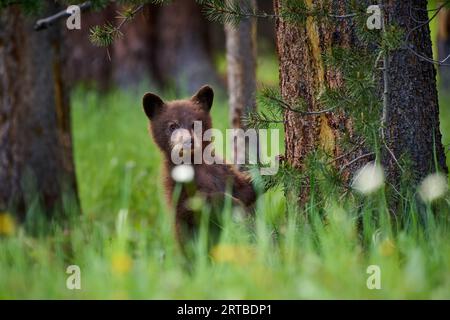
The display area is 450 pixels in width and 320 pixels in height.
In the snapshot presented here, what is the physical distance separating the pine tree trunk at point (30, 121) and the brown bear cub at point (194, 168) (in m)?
1.99

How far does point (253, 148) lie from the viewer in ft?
20.9

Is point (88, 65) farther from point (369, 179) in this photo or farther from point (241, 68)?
point (369, 179)

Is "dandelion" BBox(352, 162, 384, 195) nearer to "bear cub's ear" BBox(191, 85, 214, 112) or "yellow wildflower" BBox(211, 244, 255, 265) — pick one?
"yellow wildflower" BBox(211, 244, 255, 265)

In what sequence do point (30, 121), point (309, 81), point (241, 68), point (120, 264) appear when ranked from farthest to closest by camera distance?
point (30, 121), point (241, 68), point (309, 81), point (120, 264)

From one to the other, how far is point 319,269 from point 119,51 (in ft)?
36.2

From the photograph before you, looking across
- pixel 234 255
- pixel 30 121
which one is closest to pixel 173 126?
pixel 234 255

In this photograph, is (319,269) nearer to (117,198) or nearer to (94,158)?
(117,198)

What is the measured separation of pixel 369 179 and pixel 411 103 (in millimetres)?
547

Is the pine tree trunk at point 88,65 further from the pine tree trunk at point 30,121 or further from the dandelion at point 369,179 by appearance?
the dandelion at point 369,179

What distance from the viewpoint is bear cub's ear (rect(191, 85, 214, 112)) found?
19.6ft

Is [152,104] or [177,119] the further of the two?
[152,104]

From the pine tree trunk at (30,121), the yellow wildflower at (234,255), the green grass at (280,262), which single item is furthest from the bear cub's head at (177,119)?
the pine tree trunk at (30,121)

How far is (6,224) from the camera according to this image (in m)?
7.04

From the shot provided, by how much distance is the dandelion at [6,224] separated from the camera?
683 centimetres
